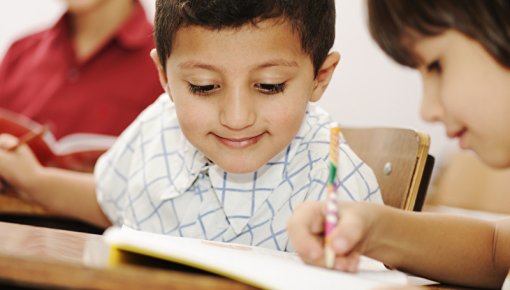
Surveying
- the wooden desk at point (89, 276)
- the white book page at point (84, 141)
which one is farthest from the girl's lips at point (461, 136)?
the white book page at point (84, 141)

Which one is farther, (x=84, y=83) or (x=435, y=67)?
A: (x=84, y=83)

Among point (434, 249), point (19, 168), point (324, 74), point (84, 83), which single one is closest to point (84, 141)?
point (84, 83)

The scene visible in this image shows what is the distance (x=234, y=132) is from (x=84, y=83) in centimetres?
99

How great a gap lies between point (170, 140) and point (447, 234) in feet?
1.93

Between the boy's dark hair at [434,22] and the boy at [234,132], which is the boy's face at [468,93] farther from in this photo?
the boy at [234,132]

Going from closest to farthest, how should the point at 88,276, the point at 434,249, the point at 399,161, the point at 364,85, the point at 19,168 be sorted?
the point at 88,276, the point at 434,249, the point at 399,161, the point at 19,168, the point at 364,85

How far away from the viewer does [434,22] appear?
69 centimetres

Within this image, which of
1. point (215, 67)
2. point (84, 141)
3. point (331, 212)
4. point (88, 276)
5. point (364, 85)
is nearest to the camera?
point (88, 276)

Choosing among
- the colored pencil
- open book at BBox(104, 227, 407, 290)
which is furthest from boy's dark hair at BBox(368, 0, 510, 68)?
open book at BBox(104, 227, 407, 290)

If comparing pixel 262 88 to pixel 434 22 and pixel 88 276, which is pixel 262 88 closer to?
pixel 434 22

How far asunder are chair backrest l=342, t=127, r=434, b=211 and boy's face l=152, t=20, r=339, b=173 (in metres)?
0.18

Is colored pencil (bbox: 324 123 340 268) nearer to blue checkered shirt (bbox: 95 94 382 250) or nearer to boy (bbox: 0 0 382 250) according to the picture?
boy (bbox: 0 0 382 250)

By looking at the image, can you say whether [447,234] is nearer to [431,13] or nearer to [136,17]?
[431,13]

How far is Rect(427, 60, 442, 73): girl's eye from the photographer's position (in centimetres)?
73
